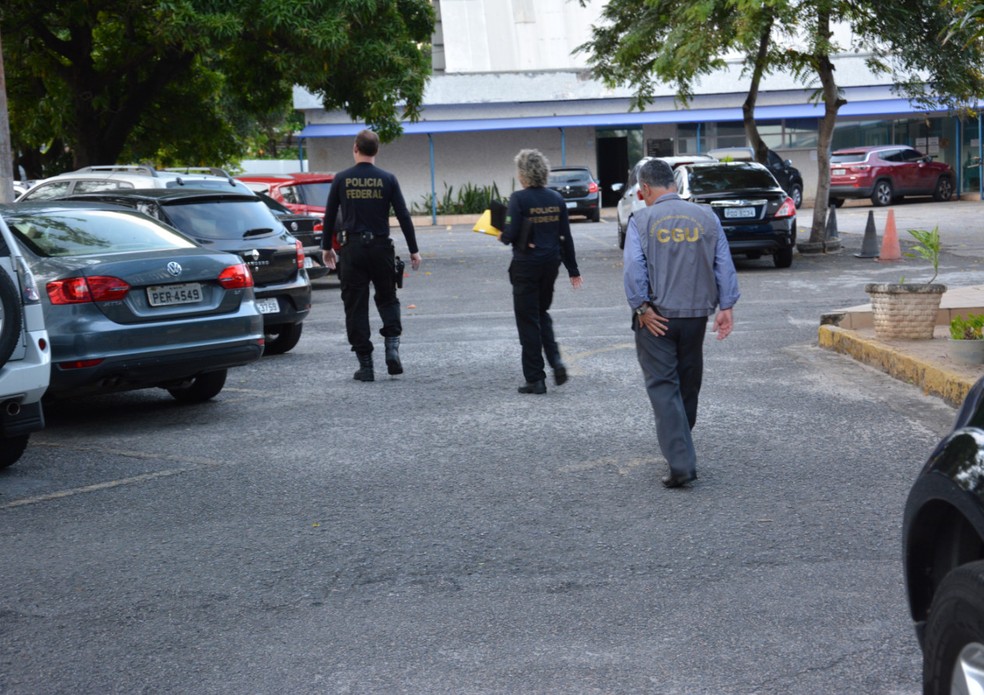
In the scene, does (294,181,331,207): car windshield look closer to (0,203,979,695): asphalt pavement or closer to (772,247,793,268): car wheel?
(772,247,793,268): car wheel

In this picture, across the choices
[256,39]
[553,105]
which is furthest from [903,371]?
[553,105]

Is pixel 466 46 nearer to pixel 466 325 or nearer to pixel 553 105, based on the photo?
pixel 553 105

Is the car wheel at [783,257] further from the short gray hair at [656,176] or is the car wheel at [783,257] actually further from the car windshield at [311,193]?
the short gray hair at [656,176]

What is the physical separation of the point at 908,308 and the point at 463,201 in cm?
3146

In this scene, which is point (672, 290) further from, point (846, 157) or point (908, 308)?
point (846, 157)

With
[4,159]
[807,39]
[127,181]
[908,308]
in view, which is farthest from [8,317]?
[807,39]

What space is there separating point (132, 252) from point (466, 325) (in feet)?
18.3

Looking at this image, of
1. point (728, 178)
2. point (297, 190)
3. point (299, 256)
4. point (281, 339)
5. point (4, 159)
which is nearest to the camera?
point (299, 256)

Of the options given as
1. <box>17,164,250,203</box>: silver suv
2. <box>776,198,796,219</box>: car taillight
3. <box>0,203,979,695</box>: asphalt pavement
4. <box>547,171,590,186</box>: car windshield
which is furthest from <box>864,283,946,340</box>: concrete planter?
<box>547,171,590,186</box>: car windshield

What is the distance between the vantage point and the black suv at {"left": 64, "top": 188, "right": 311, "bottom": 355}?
1201cm

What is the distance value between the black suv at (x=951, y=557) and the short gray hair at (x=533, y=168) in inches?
258

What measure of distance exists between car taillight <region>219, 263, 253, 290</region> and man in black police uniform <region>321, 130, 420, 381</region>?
2.88 feet

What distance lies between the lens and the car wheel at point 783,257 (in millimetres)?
19438

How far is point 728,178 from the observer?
19984 mm
